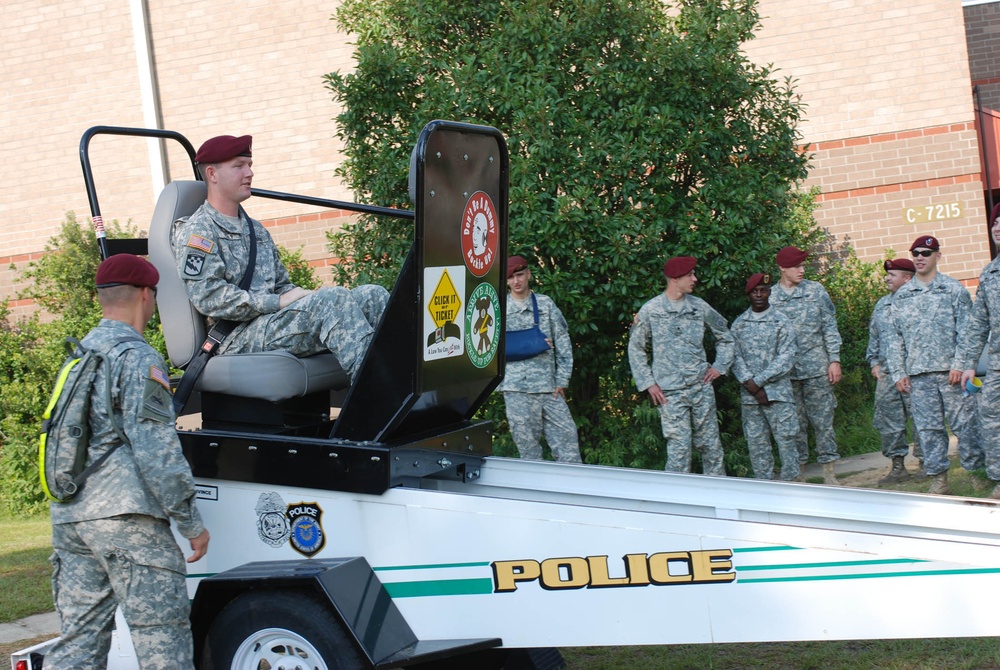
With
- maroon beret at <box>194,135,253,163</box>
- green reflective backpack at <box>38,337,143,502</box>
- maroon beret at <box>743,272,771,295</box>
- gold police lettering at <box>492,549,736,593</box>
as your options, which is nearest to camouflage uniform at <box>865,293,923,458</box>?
maroon beret at <box>743,272,771,295</box>

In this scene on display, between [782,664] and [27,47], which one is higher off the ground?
[27,47]

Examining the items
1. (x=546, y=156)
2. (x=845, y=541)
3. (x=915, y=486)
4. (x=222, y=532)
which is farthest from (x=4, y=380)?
(x=845, y=541)

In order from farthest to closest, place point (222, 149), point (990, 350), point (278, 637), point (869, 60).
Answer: point (869, 60), point (990, 350), point (222, 149), point (278, 637)

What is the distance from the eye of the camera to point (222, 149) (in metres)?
4.48

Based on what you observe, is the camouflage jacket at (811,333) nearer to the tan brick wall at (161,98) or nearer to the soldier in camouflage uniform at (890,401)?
the soldier in camouflage uniform at (890,401)

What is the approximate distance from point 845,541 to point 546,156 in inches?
215

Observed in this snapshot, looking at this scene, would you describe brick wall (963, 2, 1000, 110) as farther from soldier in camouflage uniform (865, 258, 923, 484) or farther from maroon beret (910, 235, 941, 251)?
maroon beret (910, 235, 941, 251)

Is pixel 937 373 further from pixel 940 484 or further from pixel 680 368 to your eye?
pixel 680 368

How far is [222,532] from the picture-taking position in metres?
4.07

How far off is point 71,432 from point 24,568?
4863mm

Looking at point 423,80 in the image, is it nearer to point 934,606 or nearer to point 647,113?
point 647,113

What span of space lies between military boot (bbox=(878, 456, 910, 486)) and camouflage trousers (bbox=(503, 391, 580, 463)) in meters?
2.58

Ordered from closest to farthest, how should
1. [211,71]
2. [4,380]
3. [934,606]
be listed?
1. [934,606]
2. [4,380]
3. [211,71]

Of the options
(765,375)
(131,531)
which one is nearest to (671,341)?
(765,375)
